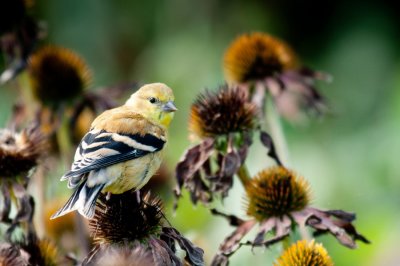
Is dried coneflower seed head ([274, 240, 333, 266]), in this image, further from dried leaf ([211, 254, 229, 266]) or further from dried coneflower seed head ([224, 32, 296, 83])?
dried coneflower seed head ([224, 32, 296, 83])

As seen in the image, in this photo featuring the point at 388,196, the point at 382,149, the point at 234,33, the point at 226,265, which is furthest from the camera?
the point at 234,33

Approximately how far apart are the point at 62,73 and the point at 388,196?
241 cm

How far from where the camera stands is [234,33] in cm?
934

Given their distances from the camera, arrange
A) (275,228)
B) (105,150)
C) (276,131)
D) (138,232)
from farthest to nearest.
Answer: (276,131)
(275,228)
(105,150)
(138,232)

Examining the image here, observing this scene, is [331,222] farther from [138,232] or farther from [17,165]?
[17,165]

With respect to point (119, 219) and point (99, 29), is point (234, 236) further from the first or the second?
point (99, 29)

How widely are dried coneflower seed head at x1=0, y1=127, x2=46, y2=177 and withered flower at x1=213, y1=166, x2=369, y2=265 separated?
2.97 ft

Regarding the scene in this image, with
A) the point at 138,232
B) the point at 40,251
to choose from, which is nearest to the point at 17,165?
the point at 40,251

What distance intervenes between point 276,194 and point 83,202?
0.94 metres

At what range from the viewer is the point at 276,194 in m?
3.79

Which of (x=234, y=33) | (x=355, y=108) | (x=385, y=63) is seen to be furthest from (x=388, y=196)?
(x=234, y=33)

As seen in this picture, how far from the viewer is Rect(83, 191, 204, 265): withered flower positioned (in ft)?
10.8

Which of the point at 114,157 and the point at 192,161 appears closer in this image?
the point at 114,157

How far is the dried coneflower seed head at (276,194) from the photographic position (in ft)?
12.5
